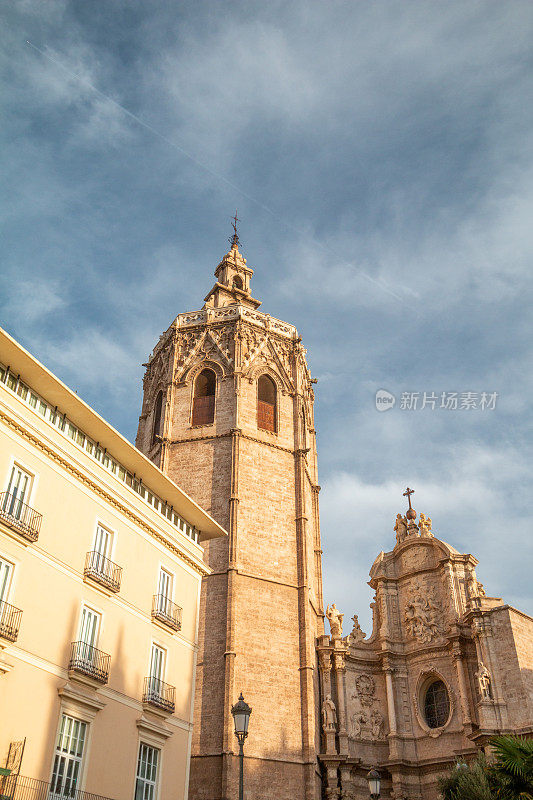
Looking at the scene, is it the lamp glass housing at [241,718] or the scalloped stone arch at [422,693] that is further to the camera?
the scalloped stone arch at [422,693]

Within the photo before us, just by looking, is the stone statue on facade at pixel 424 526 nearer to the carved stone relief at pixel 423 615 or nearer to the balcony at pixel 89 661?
the carved stone relief at pixel 423 615

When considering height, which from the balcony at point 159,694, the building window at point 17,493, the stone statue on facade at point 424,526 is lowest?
the balcony at point 159,694

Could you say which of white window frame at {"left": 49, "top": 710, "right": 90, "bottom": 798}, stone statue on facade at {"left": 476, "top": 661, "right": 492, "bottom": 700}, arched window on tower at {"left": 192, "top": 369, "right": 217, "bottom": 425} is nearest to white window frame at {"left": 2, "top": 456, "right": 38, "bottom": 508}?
white window frame at {"left": 49, "top": 710, "right": 90, "bottom": 798}

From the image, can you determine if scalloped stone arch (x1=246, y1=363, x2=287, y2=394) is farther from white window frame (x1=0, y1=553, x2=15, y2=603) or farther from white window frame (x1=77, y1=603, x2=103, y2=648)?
white window frame (x1=0, y1=553, x2=15, y2=603)

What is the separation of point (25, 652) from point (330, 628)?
19.4m

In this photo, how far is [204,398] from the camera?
114 ft

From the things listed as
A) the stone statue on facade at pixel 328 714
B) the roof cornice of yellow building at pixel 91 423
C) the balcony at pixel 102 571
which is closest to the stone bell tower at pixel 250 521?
the stone statue on facade at pixel 328 714

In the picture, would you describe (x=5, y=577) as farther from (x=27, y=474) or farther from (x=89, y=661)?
(x=89, y=661)

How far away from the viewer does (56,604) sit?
53.5 ft

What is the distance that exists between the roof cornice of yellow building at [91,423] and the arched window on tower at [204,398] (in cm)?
1104

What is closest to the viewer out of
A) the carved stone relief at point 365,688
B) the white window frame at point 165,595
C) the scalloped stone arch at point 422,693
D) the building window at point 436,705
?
the white window frame at point 165,595

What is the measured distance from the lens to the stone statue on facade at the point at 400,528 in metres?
36.1

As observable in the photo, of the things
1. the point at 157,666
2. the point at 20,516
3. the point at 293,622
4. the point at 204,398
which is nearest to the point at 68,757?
the point at 157,666

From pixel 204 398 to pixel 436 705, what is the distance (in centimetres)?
1575
